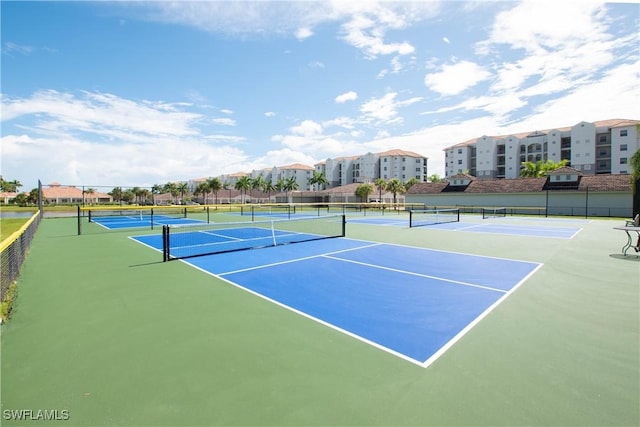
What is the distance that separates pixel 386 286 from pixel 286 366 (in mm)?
3942

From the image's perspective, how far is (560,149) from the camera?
2982 inches

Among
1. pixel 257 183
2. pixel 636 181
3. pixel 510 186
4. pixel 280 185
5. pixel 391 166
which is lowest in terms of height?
pixel 636 181

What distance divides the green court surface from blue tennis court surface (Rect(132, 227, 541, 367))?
31 centimetres

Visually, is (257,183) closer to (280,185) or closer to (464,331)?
(280,185)

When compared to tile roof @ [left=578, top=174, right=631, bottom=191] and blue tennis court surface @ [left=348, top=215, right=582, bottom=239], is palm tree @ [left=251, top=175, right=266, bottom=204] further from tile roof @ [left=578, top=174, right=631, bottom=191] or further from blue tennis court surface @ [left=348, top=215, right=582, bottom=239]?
blue tennis court surface @ [left=348, top=215, right=582, bottom=239]

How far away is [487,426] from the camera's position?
9.69ft

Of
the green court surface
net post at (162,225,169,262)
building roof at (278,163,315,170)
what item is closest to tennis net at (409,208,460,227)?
net post at (162,225,169,262)

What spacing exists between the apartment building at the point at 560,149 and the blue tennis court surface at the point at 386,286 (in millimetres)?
71322

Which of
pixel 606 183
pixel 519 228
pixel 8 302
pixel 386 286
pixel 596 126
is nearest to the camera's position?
pixel 8 302

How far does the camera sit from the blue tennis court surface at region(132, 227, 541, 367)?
502cm

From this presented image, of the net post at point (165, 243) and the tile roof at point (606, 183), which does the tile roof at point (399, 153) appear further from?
the net post at point (165, 243)

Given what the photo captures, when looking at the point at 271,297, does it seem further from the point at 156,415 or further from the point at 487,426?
the point at 487,426

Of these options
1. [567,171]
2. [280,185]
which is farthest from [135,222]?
[280,185]

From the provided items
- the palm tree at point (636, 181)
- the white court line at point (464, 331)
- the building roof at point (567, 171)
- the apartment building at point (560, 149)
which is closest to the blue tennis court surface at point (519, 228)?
the palm tree at point (636, 181)
